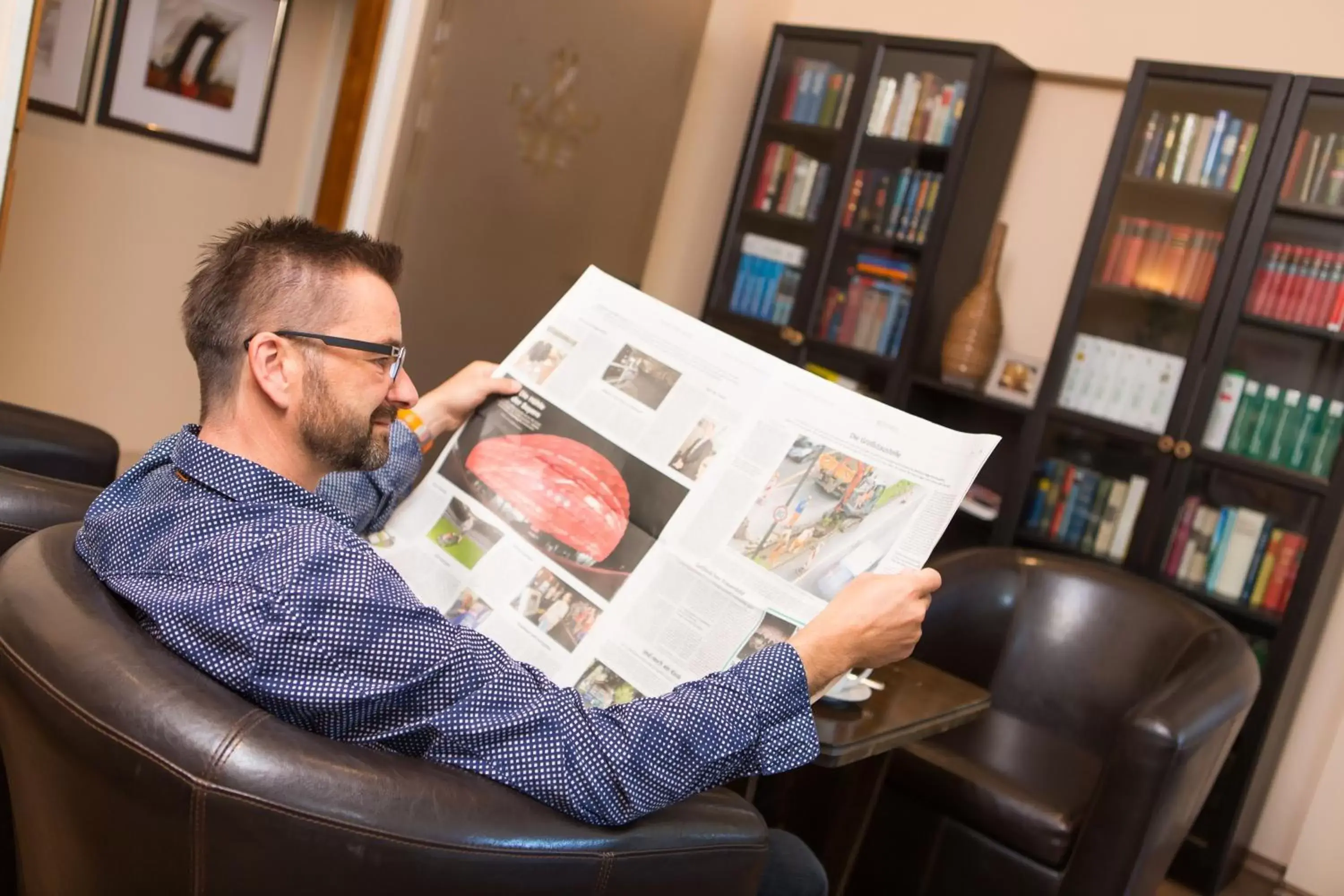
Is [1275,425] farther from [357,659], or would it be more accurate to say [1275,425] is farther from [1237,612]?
[357,659]

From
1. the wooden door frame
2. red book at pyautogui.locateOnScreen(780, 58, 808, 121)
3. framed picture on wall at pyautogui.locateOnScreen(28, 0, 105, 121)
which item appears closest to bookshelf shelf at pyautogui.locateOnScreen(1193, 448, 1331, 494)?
red book at pyautogui.locateOnScreen(780, 58, 808, 121)

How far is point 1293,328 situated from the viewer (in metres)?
3.36

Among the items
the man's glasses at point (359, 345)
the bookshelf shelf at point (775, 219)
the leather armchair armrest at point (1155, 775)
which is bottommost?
the leather armchair armrest at point (1155, 775)

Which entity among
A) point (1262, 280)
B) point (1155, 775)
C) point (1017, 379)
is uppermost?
point (1262, 280)

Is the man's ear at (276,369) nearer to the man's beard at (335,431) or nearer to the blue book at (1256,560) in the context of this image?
the man's beard at (335,431)

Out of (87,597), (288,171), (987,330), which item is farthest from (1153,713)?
(288,171)

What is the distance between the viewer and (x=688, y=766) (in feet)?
3.67

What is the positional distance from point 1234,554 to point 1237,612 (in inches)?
6.8

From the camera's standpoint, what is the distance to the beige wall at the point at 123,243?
385 cm

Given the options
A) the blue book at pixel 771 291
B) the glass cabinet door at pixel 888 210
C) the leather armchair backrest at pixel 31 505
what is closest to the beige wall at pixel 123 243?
the blue book at pixel 771 291

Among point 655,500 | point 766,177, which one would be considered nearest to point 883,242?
point 766,177

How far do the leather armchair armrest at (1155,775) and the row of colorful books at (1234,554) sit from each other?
3.71ft

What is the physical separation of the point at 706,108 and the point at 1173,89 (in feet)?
5.92

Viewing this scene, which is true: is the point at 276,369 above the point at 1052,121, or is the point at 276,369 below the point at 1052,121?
below
